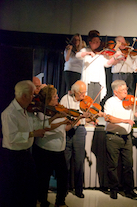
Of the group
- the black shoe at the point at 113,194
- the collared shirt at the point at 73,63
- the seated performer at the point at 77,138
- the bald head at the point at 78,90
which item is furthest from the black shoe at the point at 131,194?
the collared shirt at the point at 73,63

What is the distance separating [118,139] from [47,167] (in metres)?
0.92

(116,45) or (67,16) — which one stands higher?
(67,16)

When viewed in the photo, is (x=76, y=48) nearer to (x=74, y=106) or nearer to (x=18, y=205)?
(x=74, y=106)

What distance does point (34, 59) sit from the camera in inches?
80.9

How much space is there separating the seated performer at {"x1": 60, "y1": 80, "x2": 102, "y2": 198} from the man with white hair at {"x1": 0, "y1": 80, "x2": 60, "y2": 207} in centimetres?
27

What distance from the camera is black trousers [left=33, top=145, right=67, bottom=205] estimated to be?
2043 millimetres

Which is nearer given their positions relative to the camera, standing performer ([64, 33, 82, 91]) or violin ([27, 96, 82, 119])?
violin ([27, 96, 82, 119])

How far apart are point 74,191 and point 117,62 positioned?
1.57m

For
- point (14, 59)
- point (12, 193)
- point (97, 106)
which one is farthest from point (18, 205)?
point (14, 59)

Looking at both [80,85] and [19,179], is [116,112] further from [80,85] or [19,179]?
[19,179]

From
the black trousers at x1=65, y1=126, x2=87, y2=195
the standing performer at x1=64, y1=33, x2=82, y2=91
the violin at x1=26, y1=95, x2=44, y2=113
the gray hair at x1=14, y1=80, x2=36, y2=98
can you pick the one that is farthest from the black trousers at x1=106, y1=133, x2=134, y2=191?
the gray hair at x1=14, y1=80, x2=36, y2=98

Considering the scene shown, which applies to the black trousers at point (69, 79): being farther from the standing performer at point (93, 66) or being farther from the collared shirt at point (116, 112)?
the collared shirt at point (116, 112)

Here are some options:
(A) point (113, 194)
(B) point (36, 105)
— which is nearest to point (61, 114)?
(B) point (36, 105)

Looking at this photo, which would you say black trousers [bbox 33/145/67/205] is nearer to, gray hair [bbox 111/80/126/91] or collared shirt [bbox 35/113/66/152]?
collared shirt [bbox 35/113/66/152]
